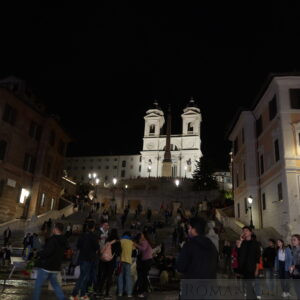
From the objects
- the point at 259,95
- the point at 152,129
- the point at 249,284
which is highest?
the point at 152,129

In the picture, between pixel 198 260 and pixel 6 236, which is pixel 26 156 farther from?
pixel 198 260

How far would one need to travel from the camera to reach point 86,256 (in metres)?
8.37

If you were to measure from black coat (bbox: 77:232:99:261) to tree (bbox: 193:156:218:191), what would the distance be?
176ft

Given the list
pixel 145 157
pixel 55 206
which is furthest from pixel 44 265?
pixel 145 157

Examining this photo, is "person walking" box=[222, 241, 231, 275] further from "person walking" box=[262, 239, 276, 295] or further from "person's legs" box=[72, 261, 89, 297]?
"person's legs" box=[72, 261, 89, 297]

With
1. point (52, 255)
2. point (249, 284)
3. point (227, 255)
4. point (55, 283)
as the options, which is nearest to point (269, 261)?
point (249, 284)

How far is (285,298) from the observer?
8.21 m

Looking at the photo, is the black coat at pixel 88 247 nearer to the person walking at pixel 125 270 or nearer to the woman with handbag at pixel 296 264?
the person walking at pixel 125 270

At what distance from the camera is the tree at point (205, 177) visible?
202 ft

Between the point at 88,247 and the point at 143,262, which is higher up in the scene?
the point at 88,247

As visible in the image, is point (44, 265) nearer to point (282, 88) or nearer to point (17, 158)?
point (282, 88)

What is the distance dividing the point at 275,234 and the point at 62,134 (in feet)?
96.7

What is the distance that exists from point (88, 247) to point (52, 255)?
1.79 m

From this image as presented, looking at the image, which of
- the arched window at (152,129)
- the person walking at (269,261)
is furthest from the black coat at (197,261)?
the arched window at (152,129)
